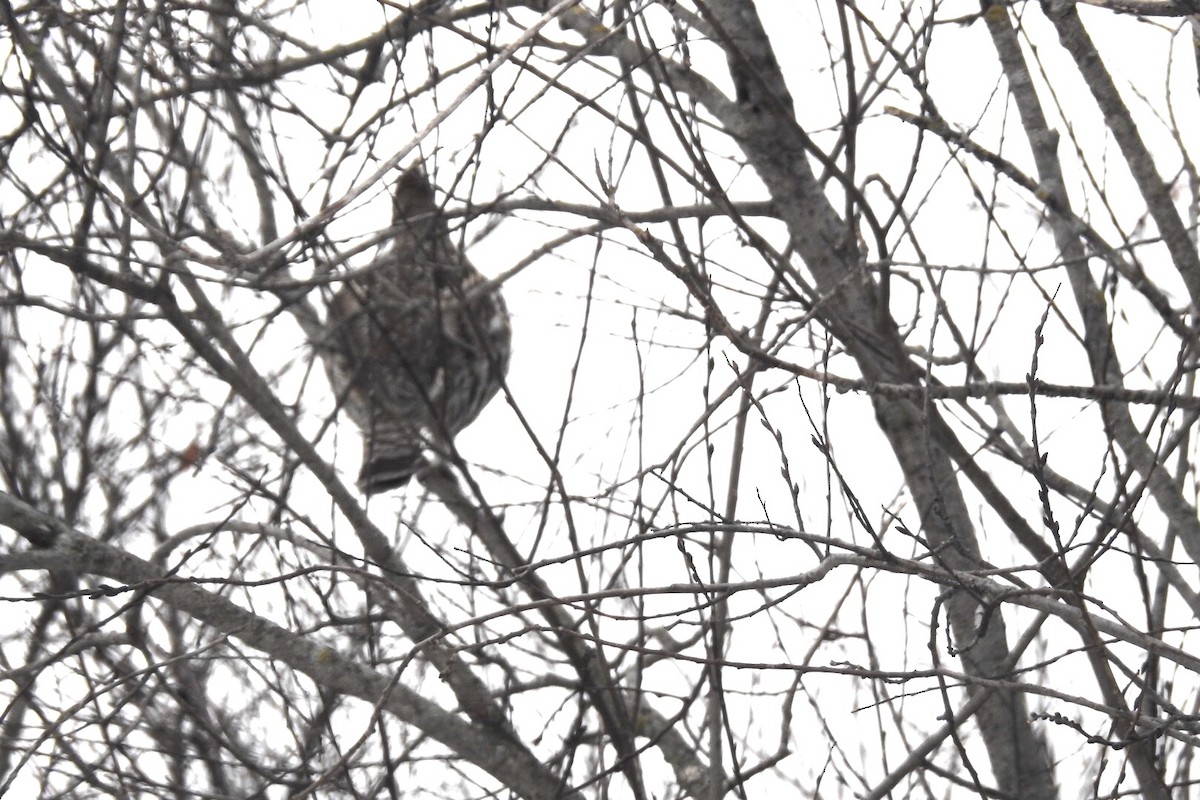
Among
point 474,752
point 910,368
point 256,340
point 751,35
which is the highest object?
point 751,35

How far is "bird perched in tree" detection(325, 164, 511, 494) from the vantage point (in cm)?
426

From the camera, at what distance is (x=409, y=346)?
549 centimetres

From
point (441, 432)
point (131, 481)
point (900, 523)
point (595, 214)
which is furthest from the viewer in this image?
point (131, 481)

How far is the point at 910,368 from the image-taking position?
124 inches

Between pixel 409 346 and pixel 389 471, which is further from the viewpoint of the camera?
pixel 389 471

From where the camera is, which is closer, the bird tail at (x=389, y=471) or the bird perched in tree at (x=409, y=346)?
the bird perched in tree at (x=409, y=346)

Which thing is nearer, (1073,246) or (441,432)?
(1073,246)

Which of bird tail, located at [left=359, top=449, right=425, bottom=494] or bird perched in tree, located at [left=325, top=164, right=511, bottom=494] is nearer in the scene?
bird perched in tree, located at [left=325, top=164, right=511, bottom=494]

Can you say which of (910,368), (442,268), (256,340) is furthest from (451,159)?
(910,368)

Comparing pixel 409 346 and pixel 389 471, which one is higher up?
pixel 409 346

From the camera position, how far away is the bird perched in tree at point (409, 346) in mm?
4262

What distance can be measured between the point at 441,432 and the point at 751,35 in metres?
1.29

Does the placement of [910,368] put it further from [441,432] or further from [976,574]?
[441,432]

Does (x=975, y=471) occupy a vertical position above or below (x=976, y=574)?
above
